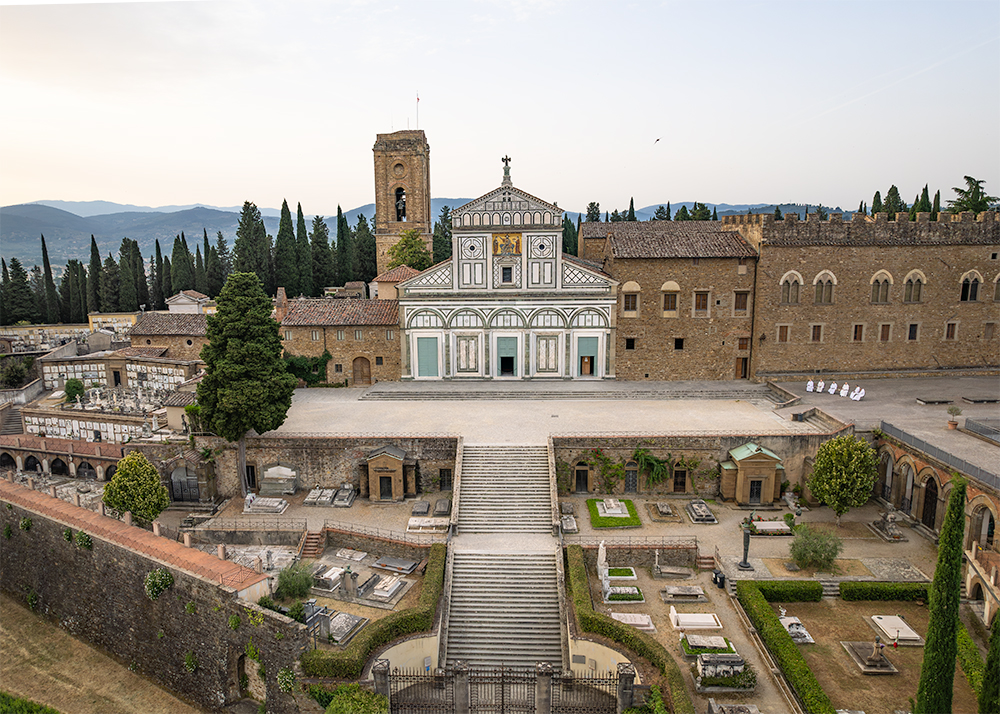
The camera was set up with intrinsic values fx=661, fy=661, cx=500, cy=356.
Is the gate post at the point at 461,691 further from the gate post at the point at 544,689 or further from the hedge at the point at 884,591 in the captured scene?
the hedge at the point at 884,591

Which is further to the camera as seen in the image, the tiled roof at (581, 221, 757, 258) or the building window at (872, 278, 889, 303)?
the building window at (872, 278, 889, 303)

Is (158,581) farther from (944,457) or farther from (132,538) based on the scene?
(944,457)

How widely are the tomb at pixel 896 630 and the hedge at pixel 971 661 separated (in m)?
1.33

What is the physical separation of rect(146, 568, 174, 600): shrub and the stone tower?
126ft

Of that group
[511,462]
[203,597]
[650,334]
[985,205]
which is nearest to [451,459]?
[511,462]

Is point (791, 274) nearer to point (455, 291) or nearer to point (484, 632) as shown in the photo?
point (455, 291)

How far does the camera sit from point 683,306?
39656 millimetres

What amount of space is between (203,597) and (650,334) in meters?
28.0

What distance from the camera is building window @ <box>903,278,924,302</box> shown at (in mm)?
39531

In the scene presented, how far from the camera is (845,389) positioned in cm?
3594

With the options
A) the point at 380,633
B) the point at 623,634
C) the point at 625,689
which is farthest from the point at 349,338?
the point at 625,689

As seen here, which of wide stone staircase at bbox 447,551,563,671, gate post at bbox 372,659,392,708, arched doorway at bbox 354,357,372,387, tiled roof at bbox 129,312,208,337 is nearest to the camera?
gate post at bbox 372,659,392,708

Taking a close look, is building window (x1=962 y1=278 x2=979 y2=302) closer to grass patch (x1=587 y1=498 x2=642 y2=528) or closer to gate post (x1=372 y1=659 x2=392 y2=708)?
grass patch (x1=587 y1=498 x2=642 y2=528)

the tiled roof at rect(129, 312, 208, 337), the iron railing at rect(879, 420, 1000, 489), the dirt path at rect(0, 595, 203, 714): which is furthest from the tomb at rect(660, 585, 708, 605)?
the tiled roof at rect(129, 312, 208, 337)
